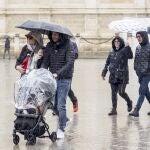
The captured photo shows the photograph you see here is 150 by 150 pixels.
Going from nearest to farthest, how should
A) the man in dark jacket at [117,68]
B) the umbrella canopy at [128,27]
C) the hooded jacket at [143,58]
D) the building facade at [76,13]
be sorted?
the hooded jacket at [143,58]
the man in dark jacket at [117,68]
the umbrella canopy at [128,27]
the building facade at [76,13]

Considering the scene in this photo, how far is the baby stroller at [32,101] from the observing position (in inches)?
408

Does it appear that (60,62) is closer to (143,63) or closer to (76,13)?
(143,63)

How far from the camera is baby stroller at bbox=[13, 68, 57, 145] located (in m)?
10.4

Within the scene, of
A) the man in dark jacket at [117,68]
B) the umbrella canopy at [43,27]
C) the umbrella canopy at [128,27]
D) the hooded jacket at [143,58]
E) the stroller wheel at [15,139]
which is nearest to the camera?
the stroller wheel at [15,139]

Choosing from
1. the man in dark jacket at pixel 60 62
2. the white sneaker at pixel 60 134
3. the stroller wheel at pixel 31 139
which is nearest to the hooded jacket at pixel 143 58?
the man in dark jacket at pixel 60 62

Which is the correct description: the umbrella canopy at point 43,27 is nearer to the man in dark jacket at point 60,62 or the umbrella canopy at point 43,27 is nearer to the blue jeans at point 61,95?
the man in dark jacket at point 60,62

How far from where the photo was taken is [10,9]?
47781 millimetres

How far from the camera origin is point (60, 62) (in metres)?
11.1

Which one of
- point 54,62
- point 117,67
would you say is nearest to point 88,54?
point 117,67

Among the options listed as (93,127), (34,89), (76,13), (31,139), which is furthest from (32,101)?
(76,13)

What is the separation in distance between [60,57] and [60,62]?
86 millimetres

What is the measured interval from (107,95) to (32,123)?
836 cm

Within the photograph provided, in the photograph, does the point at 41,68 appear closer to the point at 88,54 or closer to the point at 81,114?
the point at 81,114

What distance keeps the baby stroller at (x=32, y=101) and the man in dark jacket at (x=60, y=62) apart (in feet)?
1.36
